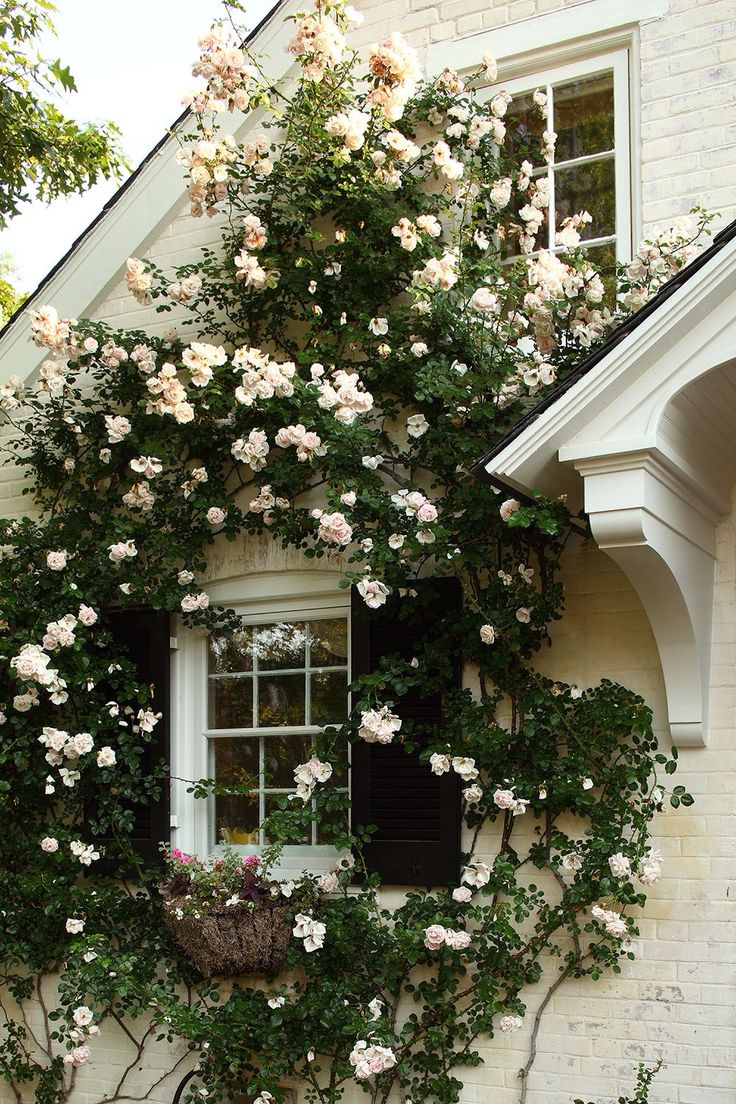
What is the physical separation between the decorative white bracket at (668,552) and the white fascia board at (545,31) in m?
2.22

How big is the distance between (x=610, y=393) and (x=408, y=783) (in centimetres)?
191

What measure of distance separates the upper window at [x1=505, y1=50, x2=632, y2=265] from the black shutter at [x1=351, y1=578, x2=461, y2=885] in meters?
1.68

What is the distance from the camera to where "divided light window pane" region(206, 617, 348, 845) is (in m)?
5.33

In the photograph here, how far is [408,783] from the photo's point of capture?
4.86 metres

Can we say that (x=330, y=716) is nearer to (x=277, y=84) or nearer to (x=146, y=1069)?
(x=146, y=1069)

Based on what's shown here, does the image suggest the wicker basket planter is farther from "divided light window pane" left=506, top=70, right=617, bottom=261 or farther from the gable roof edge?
"divided light window pane" left=506, top=70, right=617, bottom=261

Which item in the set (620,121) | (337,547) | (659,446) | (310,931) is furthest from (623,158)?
(310,931)

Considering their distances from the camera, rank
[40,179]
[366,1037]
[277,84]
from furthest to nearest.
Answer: [40,179] < [277,84] < [366,1037]

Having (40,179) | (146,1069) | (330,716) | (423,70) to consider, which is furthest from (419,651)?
(40,179)

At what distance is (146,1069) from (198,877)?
3.48 feet

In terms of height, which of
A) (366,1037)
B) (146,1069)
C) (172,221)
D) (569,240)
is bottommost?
(146,1069)

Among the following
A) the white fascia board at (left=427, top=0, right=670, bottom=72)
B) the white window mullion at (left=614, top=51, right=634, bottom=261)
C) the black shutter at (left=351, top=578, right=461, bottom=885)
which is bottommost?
the black shutter at (left=351, top=578, right=461, bottom=885)

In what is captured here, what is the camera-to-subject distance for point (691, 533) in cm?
419

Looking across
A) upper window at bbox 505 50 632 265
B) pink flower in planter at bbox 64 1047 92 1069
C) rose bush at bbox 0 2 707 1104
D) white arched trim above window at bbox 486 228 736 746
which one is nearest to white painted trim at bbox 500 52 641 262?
upper window at bbox 505 50 632 265
